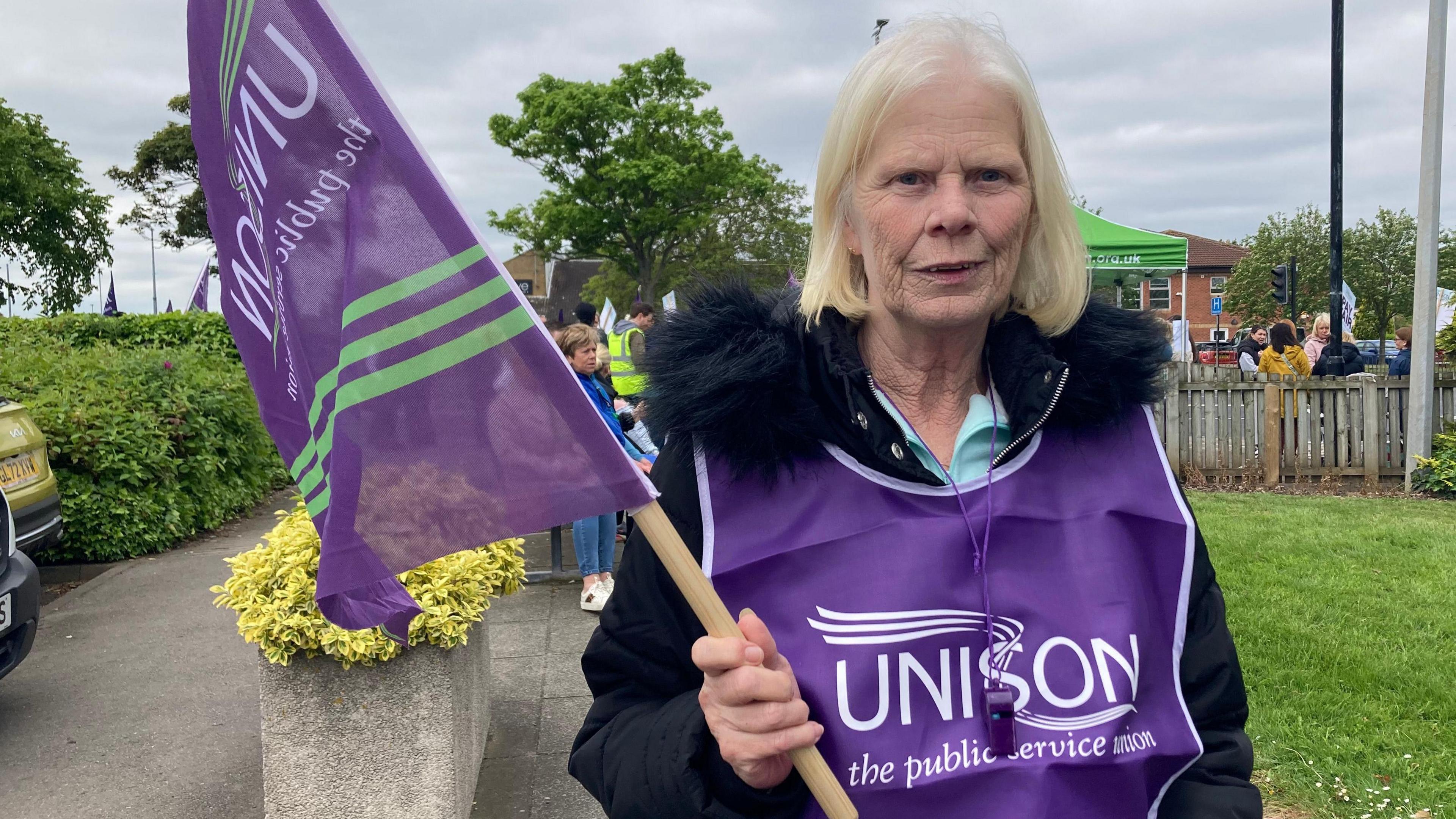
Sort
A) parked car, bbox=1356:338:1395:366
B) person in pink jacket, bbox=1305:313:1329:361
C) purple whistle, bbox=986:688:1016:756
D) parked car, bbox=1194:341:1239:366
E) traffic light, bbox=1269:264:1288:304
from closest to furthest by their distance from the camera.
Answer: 1. purple whistle, bbox=986:688:1016:756
2. person in pink jacket, bbox=1305:313:1329:361
3. parked car, bbox=1356:338:1395:366
4. traffic light, bbox=1269:264:1288:304
5. parked car, bbox=1194:341:1239:366

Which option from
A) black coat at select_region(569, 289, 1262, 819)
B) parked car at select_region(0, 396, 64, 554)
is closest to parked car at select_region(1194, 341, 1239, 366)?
parked car at select_region(0, 396, 64, 554)

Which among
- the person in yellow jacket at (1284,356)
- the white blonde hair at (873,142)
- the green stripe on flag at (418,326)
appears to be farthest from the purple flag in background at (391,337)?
the person in yellow jacket at (1284,356)

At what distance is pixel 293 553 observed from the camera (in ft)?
11.7

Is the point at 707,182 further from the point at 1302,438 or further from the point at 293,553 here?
the point at 293,553

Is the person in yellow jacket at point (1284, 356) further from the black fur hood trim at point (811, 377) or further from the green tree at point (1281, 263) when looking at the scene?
the green tree at point (1281, 263)

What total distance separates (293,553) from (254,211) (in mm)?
2254

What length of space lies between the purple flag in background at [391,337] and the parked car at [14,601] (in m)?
4.32

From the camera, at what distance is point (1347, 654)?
5180 millimetres

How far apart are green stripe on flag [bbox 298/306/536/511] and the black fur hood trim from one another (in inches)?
13.3

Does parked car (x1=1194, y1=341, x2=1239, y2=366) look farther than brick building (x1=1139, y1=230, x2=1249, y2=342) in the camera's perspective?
No

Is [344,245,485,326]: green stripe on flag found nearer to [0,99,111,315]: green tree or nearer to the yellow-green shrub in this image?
the yellow-green shrub

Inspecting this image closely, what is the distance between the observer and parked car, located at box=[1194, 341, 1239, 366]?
3343 centimetres

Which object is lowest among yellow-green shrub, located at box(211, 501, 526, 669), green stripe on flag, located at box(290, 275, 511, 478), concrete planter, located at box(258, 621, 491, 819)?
concrete planter, located at box(258, 621, 491, 819)

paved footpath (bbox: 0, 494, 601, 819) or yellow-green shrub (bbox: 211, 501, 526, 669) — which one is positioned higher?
yellow-green shrub (bbox: 211, 501, 526, 669)
